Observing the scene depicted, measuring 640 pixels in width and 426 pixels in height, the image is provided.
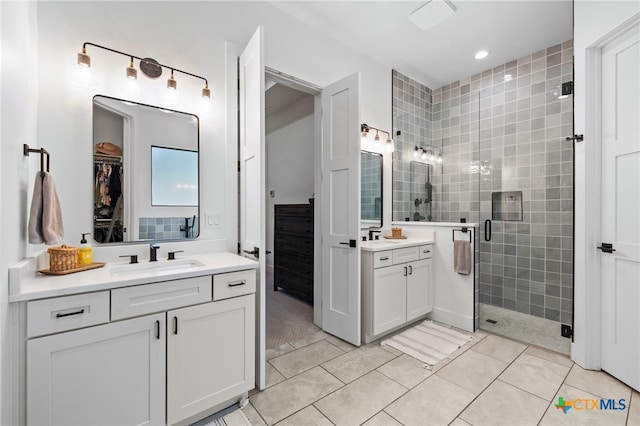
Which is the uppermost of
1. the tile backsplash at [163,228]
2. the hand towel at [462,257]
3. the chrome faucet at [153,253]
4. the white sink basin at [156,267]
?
the tile backsplash at [163,228]

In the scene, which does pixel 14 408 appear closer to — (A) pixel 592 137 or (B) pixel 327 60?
(B) pixel 327 60

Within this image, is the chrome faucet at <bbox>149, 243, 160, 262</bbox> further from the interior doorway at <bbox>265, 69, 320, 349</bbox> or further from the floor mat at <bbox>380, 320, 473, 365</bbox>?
the floor mat at <bbox>380, 320, 473, 365</bbox>

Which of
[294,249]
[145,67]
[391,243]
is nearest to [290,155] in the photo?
[294,249]

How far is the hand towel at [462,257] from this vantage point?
9.37 feet

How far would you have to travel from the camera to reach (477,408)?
5.76 feet

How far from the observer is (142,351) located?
55.6 inches

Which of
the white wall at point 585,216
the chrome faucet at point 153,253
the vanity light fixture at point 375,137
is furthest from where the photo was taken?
the vanity light fixture at point 375,137

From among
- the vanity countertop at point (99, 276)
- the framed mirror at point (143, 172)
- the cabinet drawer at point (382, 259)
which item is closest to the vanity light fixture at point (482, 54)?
the cabinet drawer at point (382, 259)

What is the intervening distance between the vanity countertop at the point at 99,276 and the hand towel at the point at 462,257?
2153mm

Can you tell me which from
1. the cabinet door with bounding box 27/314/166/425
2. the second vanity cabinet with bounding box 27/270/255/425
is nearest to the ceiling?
the second vanity cabinet with bounding box 27/270/255/425

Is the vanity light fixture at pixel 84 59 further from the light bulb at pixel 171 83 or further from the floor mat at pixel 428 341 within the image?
the floor mat at pixel 428 341

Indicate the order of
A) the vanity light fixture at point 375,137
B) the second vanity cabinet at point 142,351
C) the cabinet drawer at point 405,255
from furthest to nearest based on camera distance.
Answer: the vanity light fixture at point 375,137 → the cabinet drawer at point 405,255 → the second vanity cabinet at point 142,351

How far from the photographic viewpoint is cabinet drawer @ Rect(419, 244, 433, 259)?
3.06 meters
